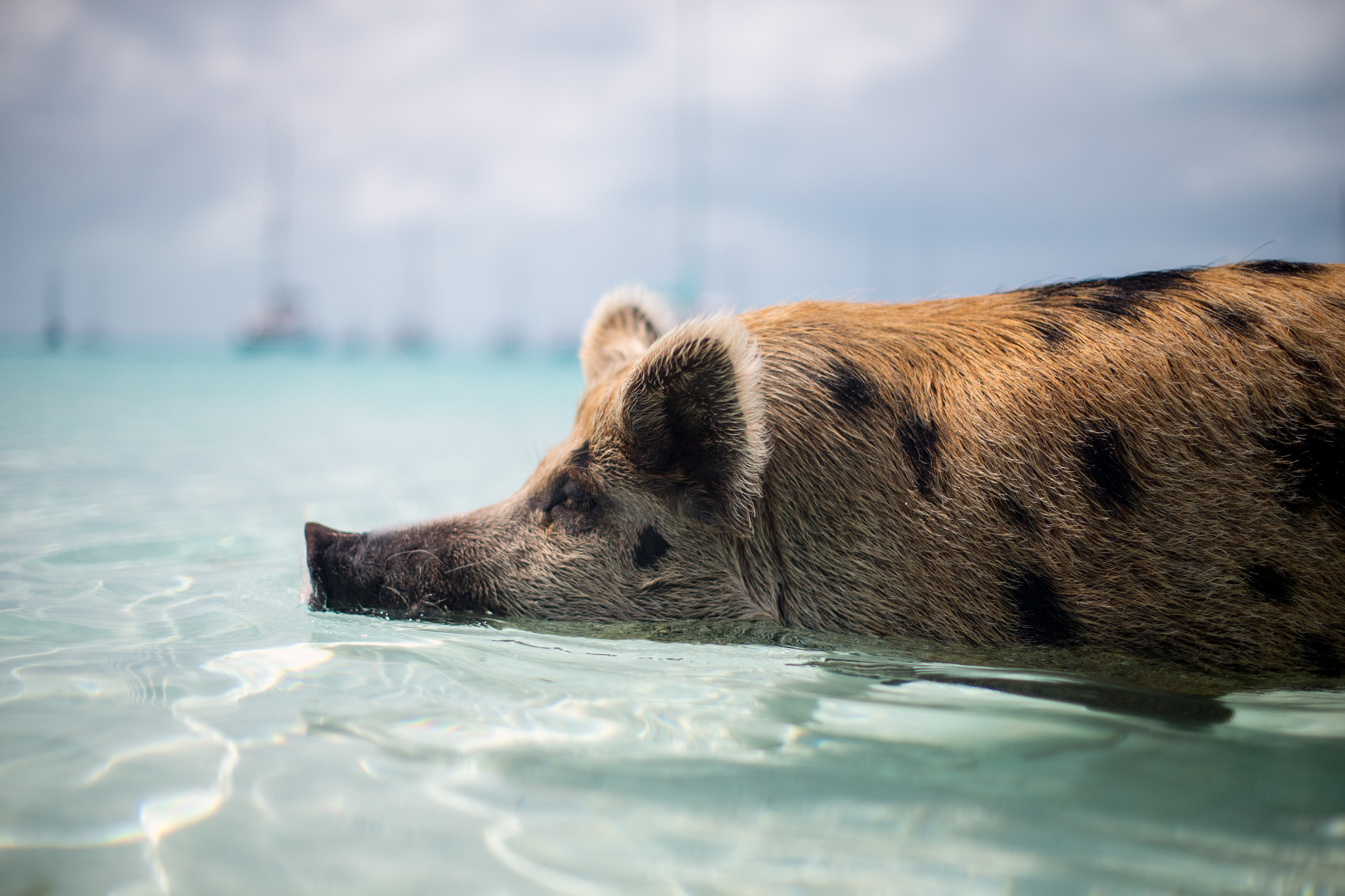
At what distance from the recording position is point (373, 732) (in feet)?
6.91

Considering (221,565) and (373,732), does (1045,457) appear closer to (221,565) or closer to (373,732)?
(373,732)

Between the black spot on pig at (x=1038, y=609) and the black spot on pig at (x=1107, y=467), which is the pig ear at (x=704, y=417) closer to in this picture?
the black spot on pig at (x=1038, y=609)

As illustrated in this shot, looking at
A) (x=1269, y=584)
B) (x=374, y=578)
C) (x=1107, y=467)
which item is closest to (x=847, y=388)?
(x=1107, y=467)

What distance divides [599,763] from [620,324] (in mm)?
2496

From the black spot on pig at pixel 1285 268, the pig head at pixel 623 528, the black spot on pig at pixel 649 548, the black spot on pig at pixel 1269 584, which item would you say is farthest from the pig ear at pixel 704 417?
the black spot on pig at pixel 1285 268

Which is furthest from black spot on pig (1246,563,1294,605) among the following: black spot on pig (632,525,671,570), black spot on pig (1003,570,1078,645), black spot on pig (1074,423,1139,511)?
black spot on pig (632,525,671,570)

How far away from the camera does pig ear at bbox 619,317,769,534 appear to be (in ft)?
9.53

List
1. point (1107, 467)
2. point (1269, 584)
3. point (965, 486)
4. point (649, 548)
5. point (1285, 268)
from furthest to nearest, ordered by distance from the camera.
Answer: point (649, 548), point (1285, 268), point (965, 486), point (1107, 467), point (1269, 584)

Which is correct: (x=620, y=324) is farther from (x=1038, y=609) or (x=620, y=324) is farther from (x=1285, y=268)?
(x=1285, y=268)

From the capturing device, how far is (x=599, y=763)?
78.4 inches

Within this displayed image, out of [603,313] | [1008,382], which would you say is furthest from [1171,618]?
[603,313]

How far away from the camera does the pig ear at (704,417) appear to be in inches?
114

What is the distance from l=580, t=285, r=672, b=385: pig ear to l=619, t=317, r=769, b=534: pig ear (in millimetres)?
955

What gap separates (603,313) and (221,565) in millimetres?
2039
